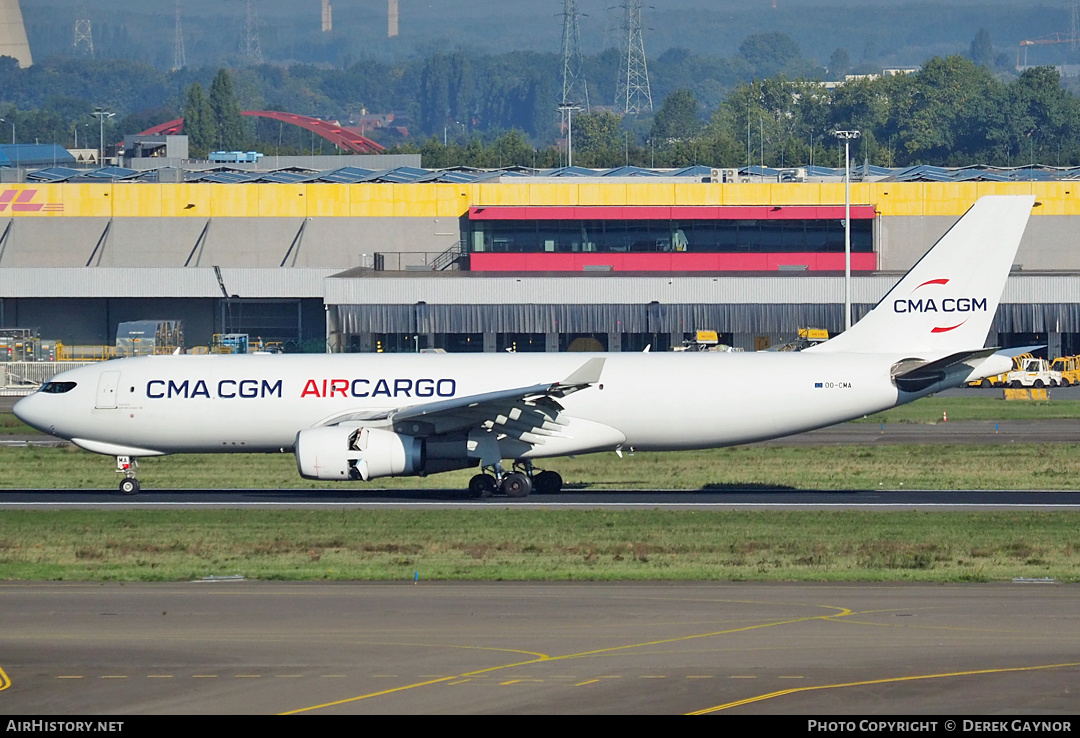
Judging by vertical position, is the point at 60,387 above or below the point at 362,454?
above

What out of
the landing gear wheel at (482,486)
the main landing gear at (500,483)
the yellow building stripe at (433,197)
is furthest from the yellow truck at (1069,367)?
the landing gear wheel at (482,486)

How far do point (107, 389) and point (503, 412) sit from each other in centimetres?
1091

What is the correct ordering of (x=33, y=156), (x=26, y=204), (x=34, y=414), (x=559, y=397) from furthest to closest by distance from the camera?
(x=33, y=156), (x=26, y=204), (x=34, y=414), (x=559, y=397)

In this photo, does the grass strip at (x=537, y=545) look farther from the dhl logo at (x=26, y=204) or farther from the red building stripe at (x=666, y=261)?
the dhl logo at (x=26, y=204)

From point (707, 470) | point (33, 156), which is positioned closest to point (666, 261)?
point (707, 470)

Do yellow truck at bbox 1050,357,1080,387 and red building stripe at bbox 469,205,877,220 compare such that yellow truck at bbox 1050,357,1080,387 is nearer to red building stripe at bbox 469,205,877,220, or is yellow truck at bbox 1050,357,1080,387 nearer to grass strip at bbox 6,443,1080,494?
red building stripe at bbox 469,205,877,220

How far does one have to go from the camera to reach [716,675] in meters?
18.3

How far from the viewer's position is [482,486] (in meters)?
37.9

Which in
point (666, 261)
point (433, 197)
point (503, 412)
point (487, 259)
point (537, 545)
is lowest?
point (537, 545)

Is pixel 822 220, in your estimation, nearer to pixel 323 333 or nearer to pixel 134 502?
pixel 323 333

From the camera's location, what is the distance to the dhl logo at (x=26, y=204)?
3765 inches

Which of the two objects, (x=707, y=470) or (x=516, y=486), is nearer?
(x=516, y=486)

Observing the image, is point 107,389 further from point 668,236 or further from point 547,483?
point 668,236

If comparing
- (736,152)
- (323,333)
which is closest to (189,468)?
(323,333)
